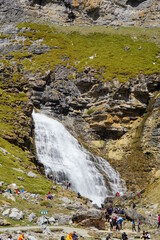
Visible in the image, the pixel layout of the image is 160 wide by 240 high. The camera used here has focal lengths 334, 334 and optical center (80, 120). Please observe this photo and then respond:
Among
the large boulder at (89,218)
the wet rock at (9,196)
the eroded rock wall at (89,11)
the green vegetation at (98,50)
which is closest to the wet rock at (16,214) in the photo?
the wet rock at (9,196)

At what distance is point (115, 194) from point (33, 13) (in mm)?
72498

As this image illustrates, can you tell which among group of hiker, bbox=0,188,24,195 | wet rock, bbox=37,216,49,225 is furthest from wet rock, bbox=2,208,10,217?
group of hiker, bbox=0,188,24,195

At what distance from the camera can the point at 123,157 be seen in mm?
58562

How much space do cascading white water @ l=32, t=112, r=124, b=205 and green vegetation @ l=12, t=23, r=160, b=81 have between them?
18.6 metres

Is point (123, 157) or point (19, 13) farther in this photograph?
point (19, 13)

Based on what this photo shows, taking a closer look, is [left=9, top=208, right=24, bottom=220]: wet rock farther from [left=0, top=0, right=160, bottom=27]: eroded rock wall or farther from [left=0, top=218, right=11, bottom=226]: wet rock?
[left=0, top=0, right=160, bottom=27]: eroded rock wall

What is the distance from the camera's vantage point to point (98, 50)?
83438 mm

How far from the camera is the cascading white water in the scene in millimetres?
44469

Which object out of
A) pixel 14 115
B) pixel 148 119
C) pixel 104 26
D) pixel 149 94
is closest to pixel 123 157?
pixel 148 119

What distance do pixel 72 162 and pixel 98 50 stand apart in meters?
42.3

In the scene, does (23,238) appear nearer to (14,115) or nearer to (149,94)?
(14,115)

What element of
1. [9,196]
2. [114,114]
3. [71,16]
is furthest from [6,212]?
[71,16]

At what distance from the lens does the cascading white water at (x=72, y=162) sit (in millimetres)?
44469

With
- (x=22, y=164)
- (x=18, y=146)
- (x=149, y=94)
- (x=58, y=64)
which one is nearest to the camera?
(x=22, y=164)
